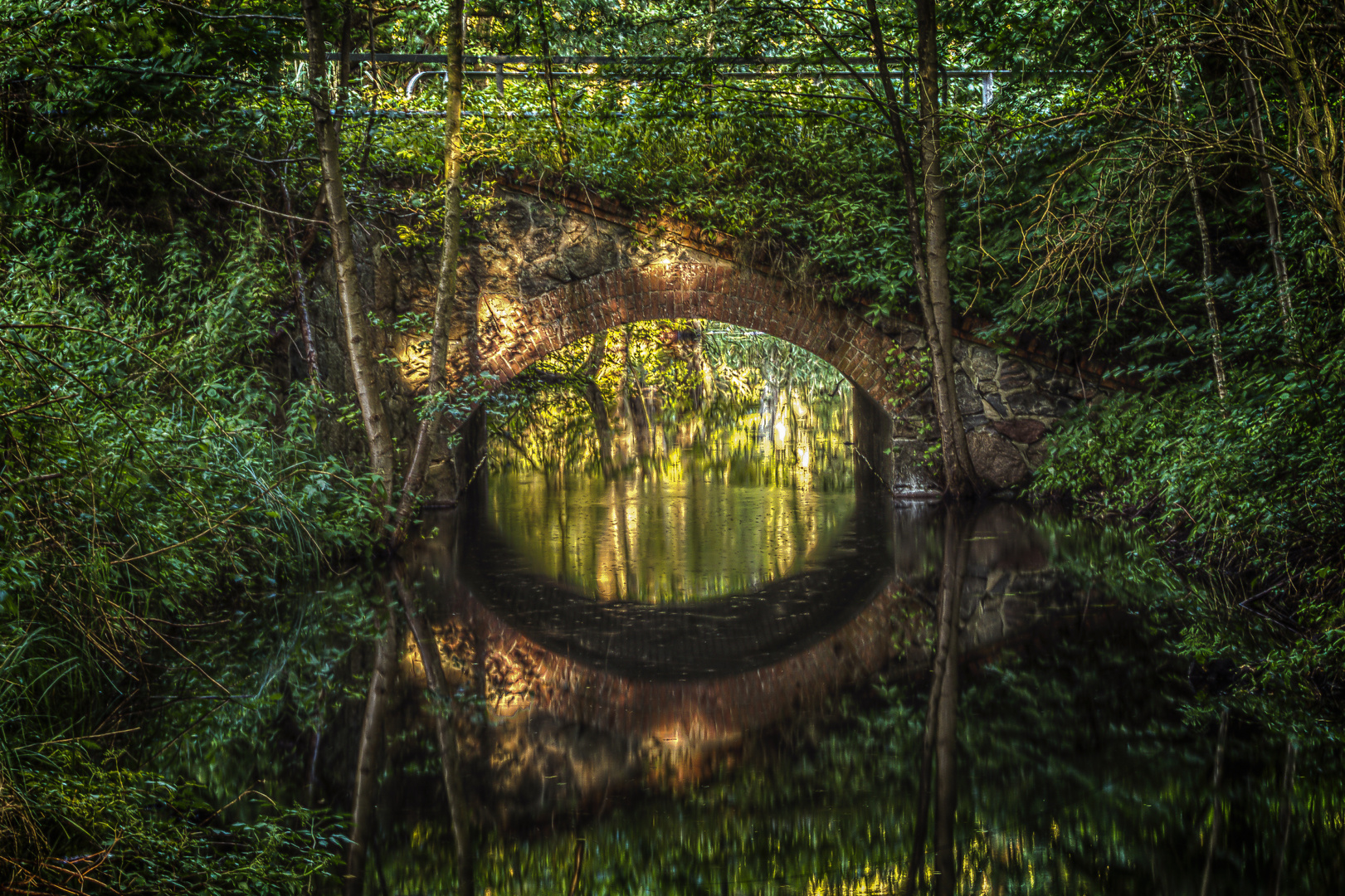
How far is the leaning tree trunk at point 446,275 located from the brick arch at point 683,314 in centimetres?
229

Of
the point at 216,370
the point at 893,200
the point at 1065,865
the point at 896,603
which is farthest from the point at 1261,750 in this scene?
the point at 893,200

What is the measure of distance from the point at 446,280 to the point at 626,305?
9.32 ft

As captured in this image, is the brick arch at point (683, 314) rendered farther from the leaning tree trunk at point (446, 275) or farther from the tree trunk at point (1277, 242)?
the tree trunk at point (1277, 242)

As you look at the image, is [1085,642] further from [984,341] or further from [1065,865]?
[984,341]

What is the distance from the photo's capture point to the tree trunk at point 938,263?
845cm

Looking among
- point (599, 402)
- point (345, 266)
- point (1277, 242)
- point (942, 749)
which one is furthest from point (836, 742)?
point (599, 402)

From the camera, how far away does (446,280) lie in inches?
272

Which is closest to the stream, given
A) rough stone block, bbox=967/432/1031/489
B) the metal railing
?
rough stone block, bbox=967/432/1031/489

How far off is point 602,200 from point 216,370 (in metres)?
4.25

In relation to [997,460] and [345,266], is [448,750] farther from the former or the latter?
[997,460]

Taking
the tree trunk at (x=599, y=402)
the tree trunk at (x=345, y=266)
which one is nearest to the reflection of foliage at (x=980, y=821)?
the tree trunk at (x=345, y=266)

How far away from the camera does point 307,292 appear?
8.30 meters

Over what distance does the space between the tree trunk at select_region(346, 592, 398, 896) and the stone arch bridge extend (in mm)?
5065

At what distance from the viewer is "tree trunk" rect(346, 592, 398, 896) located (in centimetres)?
238
